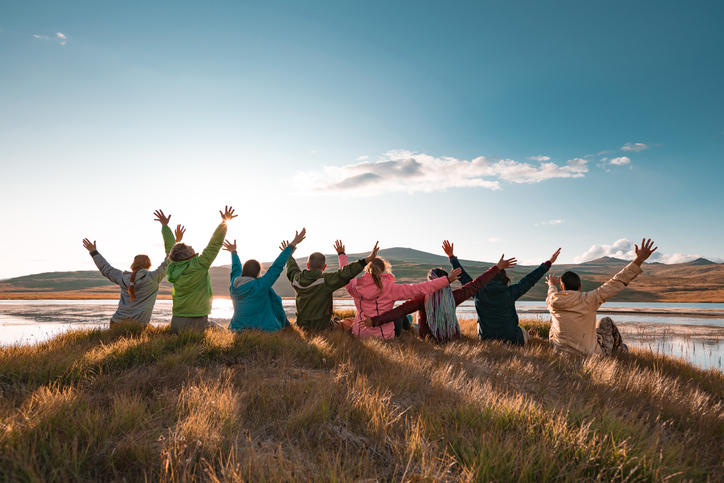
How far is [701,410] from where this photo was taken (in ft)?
11.9

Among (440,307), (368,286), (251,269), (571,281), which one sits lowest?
(440,307)

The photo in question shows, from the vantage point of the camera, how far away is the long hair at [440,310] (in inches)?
289

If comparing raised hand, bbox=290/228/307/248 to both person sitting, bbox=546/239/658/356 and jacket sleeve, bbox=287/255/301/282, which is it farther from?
person sitting, bbox=546/239/658/356

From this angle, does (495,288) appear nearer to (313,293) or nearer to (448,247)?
(448,247)

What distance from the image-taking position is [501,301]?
24.1 ft

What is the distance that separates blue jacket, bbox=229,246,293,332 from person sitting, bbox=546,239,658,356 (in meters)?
5.66

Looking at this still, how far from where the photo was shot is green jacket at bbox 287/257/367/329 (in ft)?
23.7

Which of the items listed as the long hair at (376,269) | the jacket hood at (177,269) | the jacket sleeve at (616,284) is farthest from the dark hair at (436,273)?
the jacket hood at (177,269)

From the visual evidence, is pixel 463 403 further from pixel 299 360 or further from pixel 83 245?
pixel 83 245

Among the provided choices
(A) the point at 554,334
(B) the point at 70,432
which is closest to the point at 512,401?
(B) the point at 70,432

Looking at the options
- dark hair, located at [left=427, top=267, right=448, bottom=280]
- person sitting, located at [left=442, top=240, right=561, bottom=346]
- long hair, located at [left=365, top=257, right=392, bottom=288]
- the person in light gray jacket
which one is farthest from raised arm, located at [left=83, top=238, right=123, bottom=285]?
person sitting, located at [left=442, top=240, right=561, bottom=346]

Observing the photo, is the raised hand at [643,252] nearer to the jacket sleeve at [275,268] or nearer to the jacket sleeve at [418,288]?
the jacket sleeve at [418,288]

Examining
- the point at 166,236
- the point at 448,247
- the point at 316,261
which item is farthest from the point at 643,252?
the point at 166,236

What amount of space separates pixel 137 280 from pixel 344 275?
4562 mm
